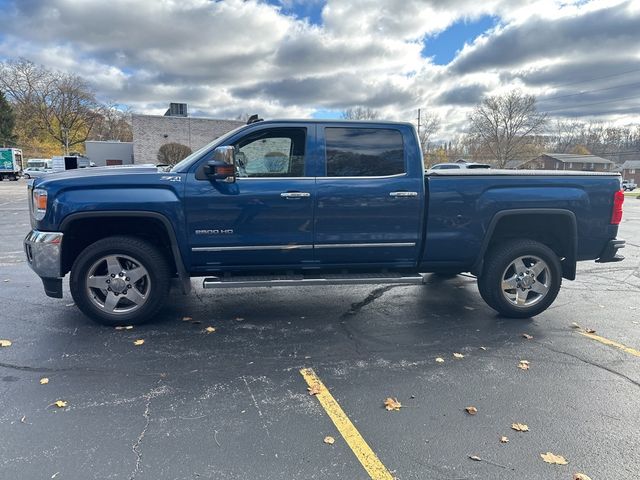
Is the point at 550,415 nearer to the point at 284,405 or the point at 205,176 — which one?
the point at 284,405

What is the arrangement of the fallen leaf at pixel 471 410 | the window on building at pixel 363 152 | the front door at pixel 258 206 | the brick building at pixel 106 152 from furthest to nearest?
the brick building at pixel 106 152, the window on building at pixel 363 152, the front door at pixel 258 206, the fallen leaf at pixel 471 410

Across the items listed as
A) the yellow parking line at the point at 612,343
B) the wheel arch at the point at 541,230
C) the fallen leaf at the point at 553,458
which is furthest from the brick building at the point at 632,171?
the fallen leaf at the point at 553,458

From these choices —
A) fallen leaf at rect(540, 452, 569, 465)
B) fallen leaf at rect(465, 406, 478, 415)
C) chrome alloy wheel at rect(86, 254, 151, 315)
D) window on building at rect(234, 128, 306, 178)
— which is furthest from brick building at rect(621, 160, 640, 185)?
chrome alloy wheel at rect(86, 254, 151, 315)

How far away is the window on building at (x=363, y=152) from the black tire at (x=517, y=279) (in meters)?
1.53

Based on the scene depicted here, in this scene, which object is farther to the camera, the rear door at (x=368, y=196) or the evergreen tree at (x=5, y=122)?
the evergreen tree at (x=5, y=122)

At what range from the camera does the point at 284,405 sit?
310 centimetres

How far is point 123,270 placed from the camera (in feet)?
14.4

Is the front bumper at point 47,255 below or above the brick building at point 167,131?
below

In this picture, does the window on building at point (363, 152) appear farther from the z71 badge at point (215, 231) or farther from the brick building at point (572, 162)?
the brick building at point (572, 162)

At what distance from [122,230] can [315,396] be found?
275 cm

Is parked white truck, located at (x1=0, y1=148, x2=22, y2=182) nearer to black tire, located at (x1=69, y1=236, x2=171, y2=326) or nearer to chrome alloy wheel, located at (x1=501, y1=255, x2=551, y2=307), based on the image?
black tire, located at (x1=69, y1=236, x2=171, y2=326)

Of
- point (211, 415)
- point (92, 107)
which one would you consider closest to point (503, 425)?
point (211, 415)

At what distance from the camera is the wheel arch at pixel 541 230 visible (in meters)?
4.72

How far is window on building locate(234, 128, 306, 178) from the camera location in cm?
446
